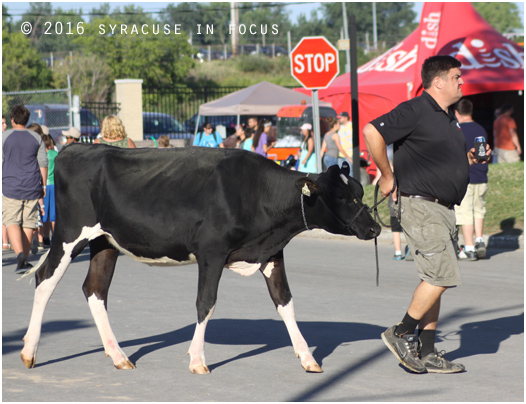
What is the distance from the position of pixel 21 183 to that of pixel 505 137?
12.7 meters

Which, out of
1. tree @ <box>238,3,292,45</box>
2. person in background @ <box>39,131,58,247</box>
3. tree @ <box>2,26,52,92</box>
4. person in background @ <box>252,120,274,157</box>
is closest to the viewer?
person in background @ <box>39,131,58,247</box>

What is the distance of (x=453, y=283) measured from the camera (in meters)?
5.72

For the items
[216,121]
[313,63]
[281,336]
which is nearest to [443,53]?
[313,63]

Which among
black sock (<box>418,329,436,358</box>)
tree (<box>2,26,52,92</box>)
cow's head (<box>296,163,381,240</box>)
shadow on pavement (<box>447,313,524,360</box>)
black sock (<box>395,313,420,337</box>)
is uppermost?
tree (<box>2,26,52,92</box>)

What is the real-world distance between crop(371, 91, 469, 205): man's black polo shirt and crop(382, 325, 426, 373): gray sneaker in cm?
101

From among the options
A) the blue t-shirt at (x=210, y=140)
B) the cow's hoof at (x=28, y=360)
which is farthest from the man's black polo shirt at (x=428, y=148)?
the blue t-shirt at (x=210, y=140)

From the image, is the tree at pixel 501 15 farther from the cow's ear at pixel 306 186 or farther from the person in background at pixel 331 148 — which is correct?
the cow's ear at pixel 306 186

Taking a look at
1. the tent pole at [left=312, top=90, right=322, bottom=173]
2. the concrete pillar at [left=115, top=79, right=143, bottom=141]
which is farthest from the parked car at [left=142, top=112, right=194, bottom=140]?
the tent pole at [left=312, top=90, right=322, bottom=173]

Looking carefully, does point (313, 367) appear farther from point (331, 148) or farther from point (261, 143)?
point (261, 143)

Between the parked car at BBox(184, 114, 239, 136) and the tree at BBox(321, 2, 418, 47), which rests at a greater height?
the tree at BBox(321, 2, 418, 47)

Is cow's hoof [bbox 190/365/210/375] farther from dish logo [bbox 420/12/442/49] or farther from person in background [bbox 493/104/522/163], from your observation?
dish logo [bbox 420/12/442/49]

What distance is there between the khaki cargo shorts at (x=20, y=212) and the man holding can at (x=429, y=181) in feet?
21.3

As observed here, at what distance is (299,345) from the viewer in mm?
6027

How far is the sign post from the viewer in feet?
52.4
